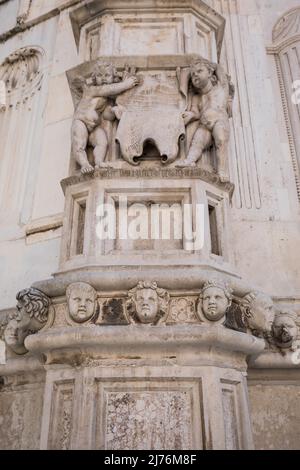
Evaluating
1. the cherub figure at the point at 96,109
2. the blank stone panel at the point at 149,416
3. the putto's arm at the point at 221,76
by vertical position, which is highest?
the putto's arm at the point at 221,76

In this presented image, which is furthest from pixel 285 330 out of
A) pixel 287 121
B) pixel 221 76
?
pixel 287 121

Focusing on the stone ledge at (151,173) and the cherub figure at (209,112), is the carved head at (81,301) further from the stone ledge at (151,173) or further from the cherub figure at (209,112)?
the cherub figure at (209,112)

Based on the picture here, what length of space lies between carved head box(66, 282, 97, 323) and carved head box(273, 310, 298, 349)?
1.44 meters

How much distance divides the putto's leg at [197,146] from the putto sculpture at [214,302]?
1154 mm

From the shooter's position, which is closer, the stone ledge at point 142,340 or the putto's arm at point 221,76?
the stone ledge at point 142,340

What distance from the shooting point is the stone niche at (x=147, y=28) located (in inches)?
182

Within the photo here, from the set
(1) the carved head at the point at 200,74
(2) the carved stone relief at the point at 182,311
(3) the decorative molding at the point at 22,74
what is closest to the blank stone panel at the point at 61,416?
(2) the carved stone relief at the point at 182,311

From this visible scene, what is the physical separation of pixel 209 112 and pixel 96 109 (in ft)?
3.25

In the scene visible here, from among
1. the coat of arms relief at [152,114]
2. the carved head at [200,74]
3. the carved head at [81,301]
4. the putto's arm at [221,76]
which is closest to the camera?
the carved head at [81,301]

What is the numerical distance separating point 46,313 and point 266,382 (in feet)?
5.67

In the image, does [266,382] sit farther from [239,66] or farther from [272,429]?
[239,66]

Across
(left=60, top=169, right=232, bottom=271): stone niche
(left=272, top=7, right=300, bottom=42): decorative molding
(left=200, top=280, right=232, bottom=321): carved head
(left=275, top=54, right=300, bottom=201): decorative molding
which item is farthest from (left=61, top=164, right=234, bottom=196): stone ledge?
(left=272, top=7, right=300, bottom=42): decorative molding

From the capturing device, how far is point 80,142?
3.99 meters
